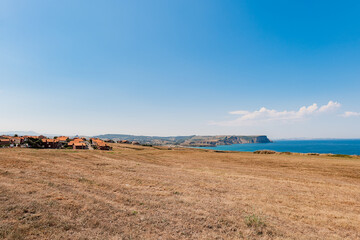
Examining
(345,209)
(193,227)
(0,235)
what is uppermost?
(0,235)

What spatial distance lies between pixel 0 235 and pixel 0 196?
175 inches

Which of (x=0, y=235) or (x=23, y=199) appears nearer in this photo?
(x=0, y=235)

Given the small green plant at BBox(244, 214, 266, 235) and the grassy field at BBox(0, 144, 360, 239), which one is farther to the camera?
the small green plant at BBox(244, 214, 266, 235)

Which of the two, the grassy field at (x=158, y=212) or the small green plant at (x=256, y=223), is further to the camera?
the small green plant at (x=256, y=223)

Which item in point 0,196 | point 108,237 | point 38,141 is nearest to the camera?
point 108,237

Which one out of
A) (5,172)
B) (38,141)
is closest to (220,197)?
(5,172)

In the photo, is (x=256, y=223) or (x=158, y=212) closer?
(x=256, y=223)

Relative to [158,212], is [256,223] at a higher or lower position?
lower

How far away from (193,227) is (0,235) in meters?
8.53

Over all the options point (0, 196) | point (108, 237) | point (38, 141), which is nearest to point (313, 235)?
point (108, 237)

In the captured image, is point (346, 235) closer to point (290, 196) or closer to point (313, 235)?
point (313, 235)

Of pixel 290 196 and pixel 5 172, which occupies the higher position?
pixel 5 172

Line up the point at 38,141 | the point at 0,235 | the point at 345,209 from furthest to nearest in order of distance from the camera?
the point at 38,141
the point at 345,209
the point at 0,235

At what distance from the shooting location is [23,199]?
32.5ft
